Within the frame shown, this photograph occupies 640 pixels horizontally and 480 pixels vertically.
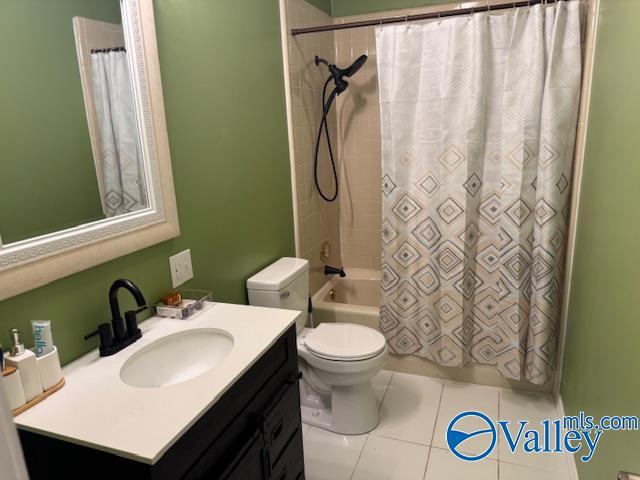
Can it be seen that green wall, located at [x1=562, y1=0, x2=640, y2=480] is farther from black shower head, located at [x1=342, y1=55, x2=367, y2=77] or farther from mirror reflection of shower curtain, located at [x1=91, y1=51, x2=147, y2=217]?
mirror reflection of shower curtain, located at [x1=91, y1=51, x2=147, y2=217]

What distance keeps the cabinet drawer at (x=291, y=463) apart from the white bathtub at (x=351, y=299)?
1.19m

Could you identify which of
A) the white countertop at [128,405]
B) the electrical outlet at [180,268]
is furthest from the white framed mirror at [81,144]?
the white countertop at [128,405]

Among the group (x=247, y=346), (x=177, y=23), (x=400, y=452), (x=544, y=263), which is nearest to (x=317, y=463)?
(x=400, y=452)

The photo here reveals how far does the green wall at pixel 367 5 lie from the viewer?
9.35 feet

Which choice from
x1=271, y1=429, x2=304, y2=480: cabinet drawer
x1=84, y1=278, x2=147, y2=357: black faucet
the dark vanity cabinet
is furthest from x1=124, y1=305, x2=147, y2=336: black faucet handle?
x1=271, y1=429, x2=304, y2=480: cabinet drawer

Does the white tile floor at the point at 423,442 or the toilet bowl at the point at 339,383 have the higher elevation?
the toilet bowl at the point at 339,383

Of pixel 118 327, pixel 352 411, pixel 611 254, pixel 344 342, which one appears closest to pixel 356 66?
pixel 344 342

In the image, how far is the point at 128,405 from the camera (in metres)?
1.06

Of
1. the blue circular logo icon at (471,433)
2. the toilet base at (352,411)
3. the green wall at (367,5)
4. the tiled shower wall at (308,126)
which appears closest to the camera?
the blue circular logo icon at (471,433)

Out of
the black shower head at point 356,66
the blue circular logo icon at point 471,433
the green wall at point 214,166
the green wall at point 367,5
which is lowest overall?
the blue circular logo icon at point 471,433

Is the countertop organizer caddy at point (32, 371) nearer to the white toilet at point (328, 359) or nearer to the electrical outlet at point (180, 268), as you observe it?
the electrical outlet at point (180, 268)

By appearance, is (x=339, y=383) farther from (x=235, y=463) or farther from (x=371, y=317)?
(x=235, y=463)

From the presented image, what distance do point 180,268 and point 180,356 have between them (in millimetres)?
352

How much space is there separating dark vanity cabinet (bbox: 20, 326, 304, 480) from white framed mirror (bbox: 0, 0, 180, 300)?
43cm
